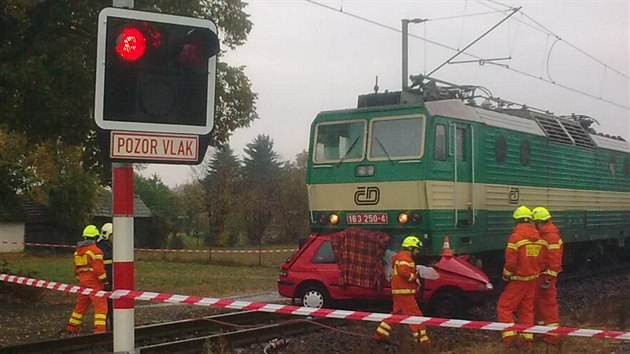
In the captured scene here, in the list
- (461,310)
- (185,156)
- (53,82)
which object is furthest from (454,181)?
(185,156)

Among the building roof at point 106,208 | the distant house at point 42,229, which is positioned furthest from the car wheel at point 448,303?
the building roof at point 106,208

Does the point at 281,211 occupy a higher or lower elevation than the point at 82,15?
lower

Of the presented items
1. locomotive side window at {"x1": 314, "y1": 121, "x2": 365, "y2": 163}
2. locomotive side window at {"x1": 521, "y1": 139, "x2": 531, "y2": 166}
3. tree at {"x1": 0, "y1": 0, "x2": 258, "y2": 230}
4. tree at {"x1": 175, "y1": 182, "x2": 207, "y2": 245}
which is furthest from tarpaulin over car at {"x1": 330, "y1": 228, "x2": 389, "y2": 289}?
tree at {"x1": 175, "y1": 182, "x2": 207, "y2": 245}

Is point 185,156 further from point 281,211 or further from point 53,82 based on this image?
point 281,211

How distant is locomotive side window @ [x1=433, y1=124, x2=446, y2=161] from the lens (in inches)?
515

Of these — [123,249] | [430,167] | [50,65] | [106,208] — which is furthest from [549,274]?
[106,208]

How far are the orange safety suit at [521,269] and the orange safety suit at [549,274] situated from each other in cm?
25

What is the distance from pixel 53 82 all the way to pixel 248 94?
612 centimetres

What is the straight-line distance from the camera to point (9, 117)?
1448 cm

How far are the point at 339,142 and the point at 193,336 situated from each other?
4452 mm

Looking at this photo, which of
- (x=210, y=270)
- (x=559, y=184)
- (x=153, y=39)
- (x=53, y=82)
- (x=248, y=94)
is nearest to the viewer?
(x=153, y=39)

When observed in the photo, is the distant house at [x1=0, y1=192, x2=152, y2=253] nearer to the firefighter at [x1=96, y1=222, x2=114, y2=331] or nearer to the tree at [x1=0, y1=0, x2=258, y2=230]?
the tree at [x1=0, y1=0, x2=258, y2=230]

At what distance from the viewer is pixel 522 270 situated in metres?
10.3

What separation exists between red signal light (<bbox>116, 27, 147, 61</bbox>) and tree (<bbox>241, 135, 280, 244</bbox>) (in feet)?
123
